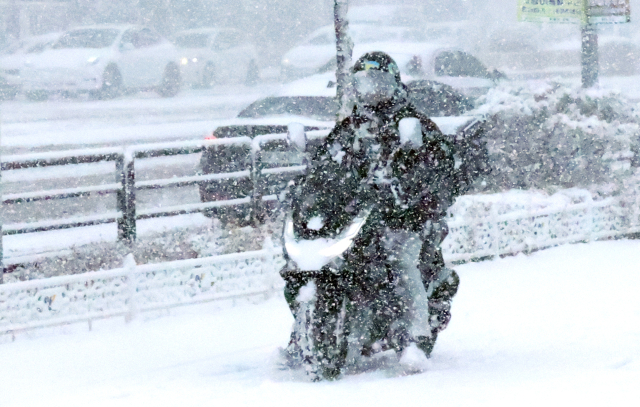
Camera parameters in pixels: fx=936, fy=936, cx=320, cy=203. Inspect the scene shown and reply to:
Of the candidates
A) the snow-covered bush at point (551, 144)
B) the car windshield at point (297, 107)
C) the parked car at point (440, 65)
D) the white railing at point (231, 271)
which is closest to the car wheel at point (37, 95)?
the parked car at point (440, 65)

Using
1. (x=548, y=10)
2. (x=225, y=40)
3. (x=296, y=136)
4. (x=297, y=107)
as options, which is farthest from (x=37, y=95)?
(x=296, y=136)

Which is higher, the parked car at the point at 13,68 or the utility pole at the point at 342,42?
the parked car at the point at 13,68

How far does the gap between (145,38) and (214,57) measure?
9.63 ft

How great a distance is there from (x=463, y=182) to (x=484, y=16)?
32.6 m

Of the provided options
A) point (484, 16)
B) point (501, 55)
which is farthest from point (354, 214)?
point (484, 16)

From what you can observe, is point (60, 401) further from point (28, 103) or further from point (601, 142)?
point (28, 103)

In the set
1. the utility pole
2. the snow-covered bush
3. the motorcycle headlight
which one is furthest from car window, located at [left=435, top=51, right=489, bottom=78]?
the motorcycle headlight

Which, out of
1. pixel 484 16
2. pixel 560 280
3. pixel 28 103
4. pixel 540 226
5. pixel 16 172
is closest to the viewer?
pixel 560 280

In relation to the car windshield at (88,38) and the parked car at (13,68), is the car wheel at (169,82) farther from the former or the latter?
the parked car at (13,68)

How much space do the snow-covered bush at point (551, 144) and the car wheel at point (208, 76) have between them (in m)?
17.0

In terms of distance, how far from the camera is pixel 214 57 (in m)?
26.2

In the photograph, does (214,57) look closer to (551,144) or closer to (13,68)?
(13,68)

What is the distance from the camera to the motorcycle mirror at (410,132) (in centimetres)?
479

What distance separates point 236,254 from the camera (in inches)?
283
